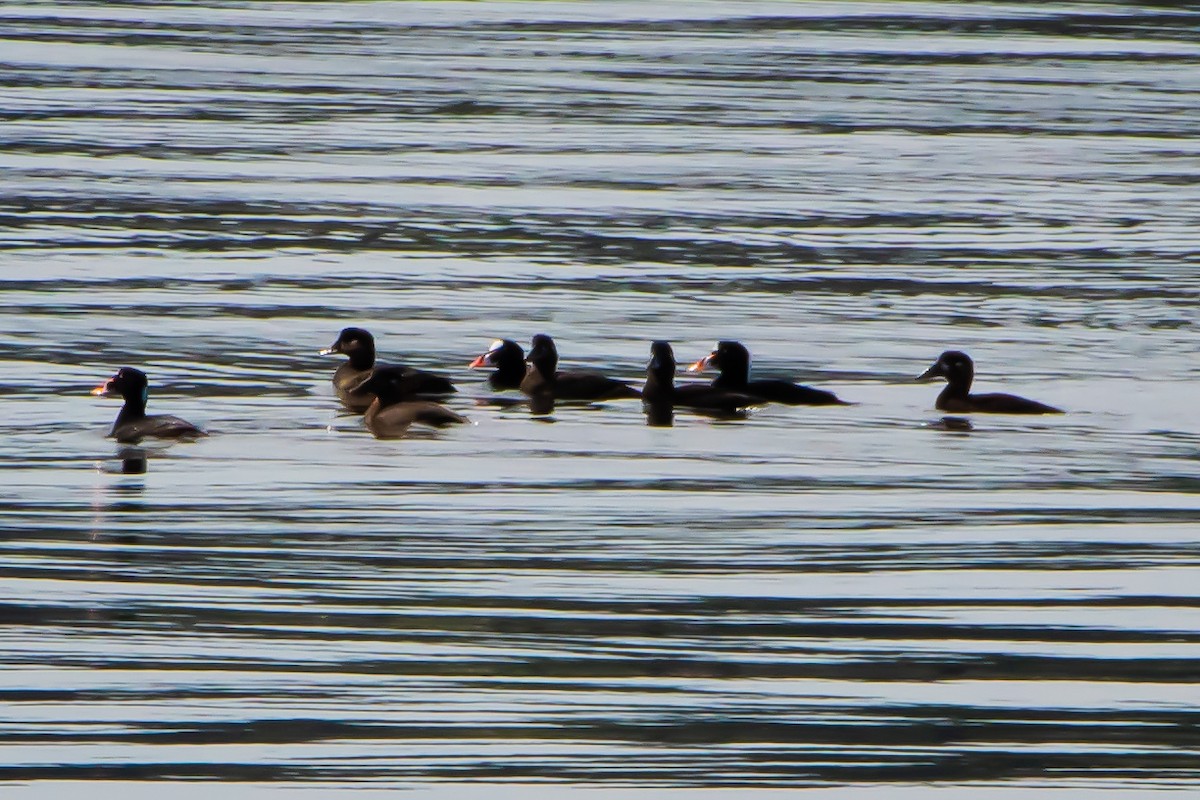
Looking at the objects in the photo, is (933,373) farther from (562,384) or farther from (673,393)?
(562,384)

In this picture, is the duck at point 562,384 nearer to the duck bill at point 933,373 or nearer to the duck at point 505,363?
the duck at point 505,363

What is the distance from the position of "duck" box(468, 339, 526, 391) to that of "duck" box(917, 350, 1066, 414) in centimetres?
248

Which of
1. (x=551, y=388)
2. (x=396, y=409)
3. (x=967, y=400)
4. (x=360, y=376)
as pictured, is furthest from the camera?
(x=360, y=376)

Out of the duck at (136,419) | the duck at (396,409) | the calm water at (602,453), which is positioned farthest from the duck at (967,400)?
the duck at (136,419)

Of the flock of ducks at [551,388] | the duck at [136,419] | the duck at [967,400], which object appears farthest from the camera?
the duck at [967,400]

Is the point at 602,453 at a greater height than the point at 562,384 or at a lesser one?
lesser

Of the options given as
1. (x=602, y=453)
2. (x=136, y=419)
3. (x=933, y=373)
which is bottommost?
(x=602, y=453)

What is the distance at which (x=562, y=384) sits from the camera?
1502 centimetres

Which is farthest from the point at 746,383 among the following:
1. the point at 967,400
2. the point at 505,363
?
the point at 505,363

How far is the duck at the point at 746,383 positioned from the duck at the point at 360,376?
1.50m

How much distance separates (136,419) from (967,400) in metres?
4.40

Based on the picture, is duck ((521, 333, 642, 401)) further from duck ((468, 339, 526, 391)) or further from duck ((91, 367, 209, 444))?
duck ((91, 367, 209, 444))

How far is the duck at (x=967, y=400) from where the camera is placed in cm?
1444

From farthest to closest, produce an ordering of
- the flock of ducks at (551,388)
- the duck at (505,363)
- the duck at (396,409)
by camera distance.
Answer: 1. the duck at (505,363)
2. the flock of ducks at (551,388)
3. the duck at (396,409)
